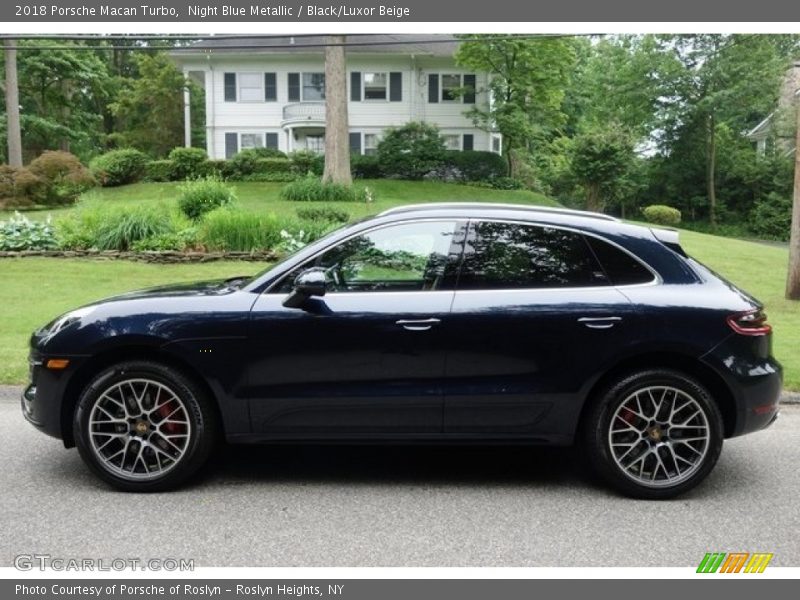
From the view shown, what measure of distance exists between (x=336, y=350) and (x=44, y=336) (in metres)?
1.85

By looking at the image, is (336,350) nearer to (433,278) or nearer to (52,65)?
(433,278)

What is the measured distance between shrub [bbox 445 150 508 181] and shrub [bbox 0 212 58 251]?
20.1 meters

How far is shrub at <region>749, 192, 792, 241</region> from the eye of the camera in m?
35.9

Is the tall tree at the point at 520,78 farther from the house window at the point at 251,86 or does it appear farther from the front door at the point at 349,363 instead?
the front door at the point at 349,363

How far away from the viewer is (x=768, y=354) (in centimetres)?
486

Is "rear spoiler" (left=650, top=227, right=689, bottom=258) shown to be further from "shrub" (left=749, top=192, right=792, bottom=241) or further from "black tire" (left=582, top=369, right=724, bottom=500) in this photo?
"shrub" (left=749, top=192, right=792, bottom=241)

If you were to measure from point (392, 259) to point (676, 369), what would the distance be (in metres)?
1.88

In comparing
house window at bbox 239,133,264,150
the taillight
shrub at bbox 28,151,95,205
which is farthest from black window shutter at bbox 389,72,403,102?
the taillight

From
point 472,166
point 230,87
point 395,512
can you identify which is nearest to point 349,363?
point 395,512

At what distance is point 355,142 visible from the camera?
126 feet

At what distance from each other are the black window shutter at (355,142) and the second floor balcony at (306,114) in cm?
177

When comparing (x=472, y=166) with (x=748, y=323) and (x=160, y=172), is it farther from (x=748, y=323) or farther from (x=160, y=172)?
(x=748, y=323)

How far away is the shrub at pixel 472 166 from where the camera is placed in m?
33.4

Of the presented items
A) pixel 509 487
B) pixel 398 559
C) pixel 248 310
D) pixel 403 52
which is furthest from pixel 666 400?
pixel 403 52
